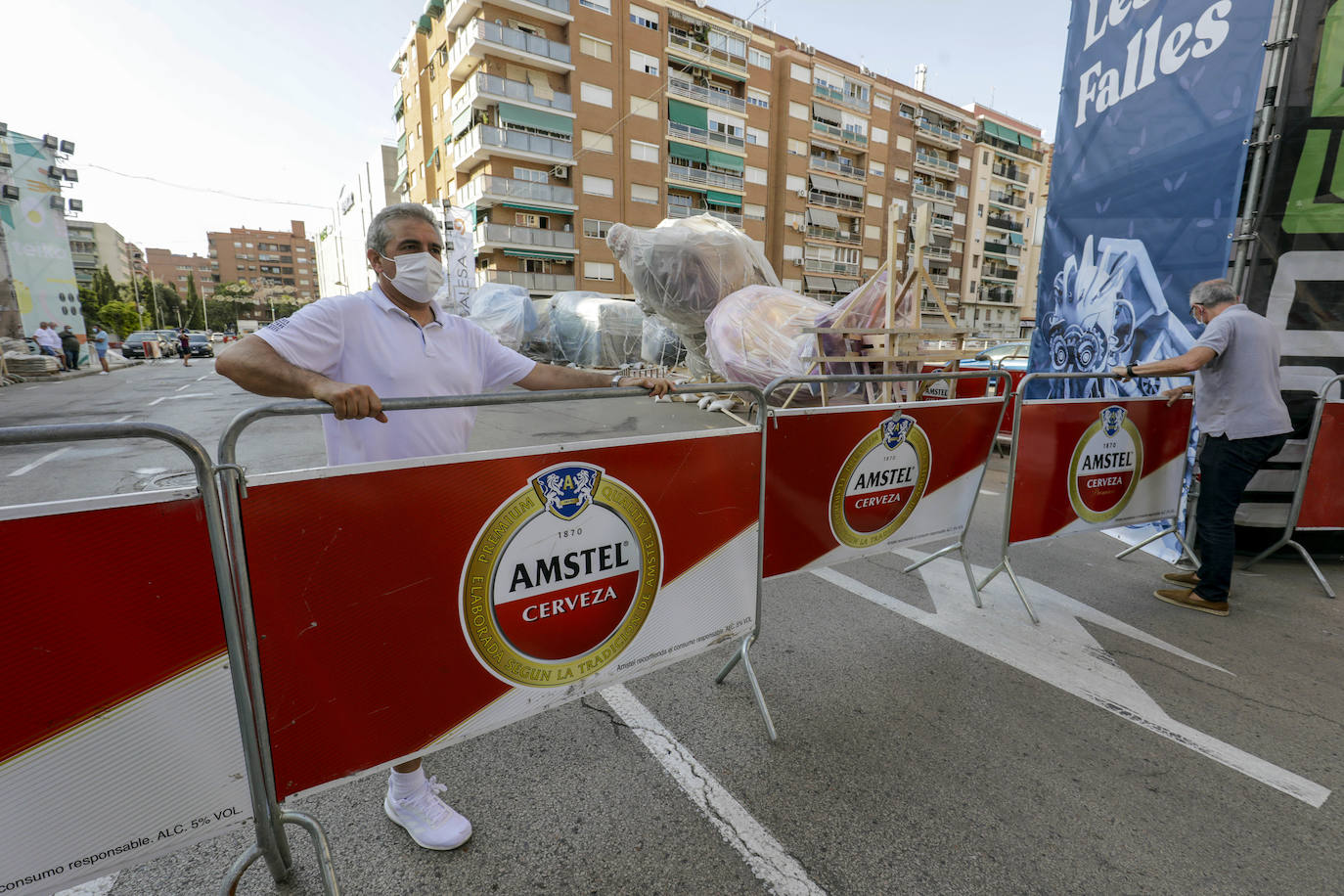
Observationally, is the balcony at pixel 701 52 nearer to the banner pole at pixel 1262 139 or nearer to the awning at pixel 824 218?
the awning at pixel 824 218

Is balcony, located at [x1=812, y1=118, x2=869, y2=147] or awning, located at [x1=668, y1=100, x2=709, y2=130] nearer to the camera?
awning, located at [x1=668, y1=100, x2=709, y2=130]

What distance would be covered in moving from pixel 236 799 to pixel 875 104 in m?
58.2

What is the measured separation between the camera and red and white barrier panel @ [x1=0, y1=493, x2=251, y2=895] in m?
1.32

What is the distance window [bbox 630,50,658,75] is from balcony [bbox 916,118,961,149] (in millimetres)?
26579

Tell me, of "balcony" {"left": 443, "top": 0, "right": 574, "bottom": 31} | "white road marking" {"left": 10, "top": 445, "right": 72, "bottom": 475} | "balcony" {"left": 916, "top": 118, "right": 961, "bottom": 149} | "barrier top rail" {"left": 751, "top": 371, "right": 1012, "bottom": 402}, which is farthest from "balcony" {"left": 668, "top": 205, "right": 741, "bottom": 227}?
"barrier top rail" {"left": 751, "top": 371, "right": 1012, "bottom": 402}

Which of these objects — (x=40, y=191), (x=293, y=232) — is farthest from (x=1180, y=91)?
(x=293, y=232)

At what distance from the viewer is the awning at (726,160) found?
40.1m

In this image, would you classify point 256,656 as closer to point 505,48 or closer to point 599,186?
point 599,186

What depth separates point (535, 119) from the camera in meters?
33.8

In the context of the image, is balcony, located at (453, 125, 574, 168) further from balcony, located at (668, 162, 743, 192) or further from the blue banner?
→ the blue banner

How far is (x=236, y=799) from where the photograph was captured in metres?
1.64

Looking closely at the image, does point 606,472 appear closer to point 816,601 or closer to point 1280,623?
point 816,601

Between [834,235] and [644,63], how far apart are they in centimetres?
1959

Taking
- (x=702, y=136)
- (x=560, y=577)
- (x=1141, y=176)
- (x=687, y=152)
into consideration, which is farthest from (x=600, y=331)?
(x=702, y=136)
